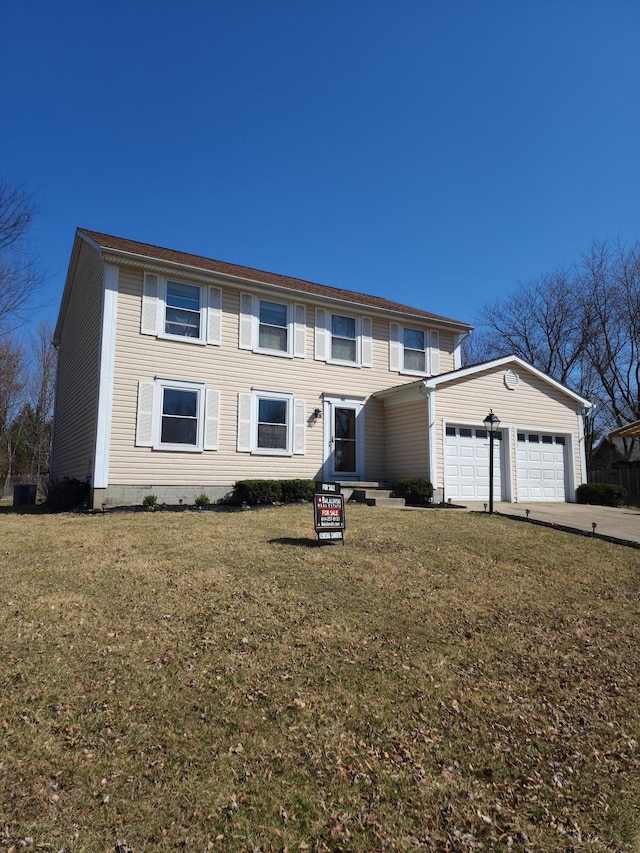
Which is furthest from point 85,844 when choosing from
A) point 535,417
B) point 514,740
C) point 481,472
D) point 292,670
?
point 535,417

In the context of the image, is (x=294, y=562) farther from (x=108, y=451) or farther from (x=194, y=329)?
(x=194, y=329)

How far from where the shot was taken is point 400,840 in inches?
107

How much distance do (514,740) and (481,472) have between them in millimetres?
12031

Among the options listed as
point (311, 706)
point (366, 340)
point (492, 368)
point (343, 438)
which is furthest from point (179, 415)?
point (311, 706)

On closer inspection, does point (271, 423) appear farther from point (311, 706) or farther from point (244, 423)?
point (311, 706)

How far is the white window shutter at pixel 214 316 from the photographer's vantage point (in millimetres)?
14211

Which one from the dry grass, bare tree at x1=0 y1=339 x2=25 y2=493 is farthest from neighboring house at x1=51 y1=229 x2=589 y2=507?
bare tree at x1=0 y1=339 x2=25 y2=493

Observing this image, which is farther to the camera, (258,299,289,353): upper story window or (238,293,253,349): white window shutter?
(258,299,289,353): upper story window

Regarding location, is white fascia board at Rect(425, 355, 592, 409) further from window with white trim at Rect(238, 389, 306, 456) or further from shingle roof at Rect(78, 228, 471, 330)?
window with white trim at Rect(238, 389, 306, 456)

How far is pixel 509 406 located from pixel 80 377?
1281 cm

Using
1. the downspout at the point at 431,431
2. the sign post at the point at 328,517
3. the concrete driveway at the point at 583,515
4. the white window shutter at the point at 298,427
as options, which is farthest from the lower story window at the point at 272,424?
the sign post at the point at 328,517

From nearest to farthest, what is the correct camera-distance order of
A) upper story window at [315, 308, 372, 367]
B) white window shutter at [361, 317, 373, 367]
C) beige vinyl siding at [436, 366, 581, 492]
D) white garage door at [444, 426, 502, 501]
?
white garage door at [444, 426, 502, 501] → beige vinyl siding at [436, 366, 581, 492] → upper story window at [315, 308, 372, 367] → white window shutter at [361, 317, 373, 367]

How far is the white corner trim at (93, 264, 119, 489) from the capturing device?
12.4m

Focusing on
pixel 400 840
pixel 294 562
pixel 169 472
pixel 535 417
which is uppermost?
pixel 535 417
